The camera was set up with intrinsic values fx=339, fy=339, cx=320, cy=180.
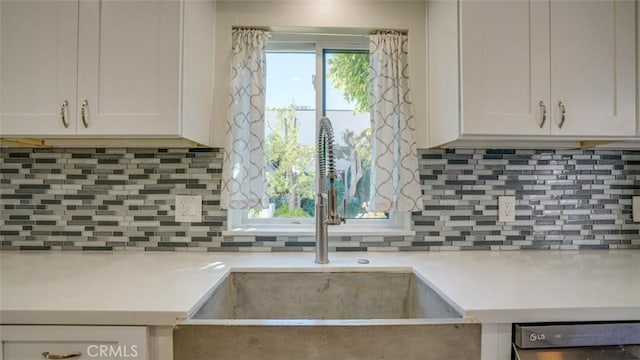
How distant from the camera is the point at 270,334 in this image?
842 mm

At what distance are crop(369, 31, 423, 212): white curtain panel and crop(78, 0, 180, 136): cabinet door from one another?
837 mm

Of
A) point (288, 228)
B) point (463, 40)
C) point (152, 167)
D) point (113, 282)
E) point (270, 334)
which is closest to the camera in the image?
point (270, 334)

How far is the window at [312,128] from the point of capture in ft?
5.44

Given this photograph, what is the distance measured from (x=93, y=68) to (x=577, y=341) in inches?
68.1

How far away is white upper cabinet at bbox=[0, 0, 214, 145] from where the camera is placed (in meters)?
1.22

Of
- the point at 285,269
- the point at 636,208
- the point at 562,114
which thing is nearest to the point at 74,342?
the point at 285,269

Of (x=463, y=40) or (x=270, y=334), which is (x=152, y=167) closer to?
(x=270, y=334)

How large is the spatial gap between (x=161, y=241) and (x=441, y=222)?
4.21 ft

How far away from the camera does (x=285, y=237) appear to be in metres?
1.55

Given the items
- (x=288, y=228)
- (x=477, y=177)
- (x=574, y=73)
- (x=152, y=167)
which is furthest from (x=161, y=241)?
(x=574, y=73)

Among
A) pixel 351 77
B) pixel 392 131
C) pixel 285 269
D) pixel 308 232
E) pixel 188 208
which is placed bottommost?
pixel 285 269

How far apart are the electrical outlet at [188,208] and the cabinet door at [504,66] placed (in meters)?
1.15

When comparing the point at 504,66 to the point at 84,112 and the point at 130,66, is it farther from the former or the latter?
the point at 84,112

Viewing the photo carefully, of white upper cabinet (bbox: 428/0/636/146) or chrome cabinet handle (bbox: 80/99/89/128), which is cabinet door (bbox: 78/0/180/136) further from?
white upper cabinet (bbox: 428/0/636/146)
